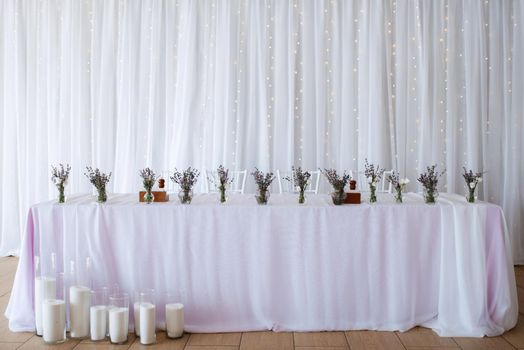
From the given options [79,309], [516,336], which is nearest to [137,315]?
[79,309]

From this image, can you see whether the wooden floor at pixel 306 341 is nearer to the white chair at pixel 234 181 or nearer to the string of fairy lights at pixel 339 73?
the white chair at pixel 234 181

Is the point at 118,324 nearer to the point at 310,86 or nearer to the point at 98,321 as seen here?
the point at 98,321

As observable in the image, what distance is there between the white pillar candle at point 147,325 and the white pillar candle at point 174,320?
0.11 meters

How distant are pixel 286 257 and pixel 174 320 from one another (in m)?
0.81

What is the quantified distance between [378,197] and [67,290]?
7.40ft

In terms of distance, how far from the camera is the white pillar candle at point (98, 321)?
145 inches

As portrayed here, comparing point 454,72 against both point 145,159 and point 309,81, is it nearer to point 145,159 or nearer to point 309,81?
point 309,81

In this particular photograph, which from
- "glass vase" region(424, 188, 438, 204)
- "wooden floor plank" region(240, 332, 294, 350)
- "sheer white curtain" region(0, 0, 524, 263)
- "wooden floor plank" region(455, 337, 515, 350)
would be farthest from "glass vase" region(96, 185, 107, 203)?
"wooden floor plank" region(455, 337, 515, 350)

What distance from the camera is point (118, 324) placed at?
3641 mm

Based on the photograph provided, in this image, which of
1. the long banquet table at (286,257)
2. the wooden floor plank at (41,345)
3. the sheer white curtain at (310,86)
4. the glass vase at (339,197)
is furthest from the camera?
the sheer white curtain at (310,86)

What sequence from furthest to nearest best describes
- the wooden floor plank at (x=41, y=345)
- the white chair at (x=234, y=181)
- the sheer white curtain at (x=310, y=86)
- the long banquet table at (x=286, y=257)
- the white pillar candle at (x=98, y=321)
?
the sheer white curtain at (x=310, y=86)
the white chair at (x=234, y=181)
the long banquet table at (x=286, y=257)
the white pillar candle at (x=98, y=321)
the wooden floor plank at (x=41, y=345)

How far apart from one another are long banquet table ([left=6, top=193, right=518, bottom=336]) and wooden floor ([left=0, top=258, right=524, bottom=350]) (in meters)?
0.08

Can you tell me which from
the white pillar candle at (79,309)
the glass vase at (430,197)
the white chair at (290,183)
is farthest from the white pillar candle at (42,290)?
the white chair at (290,183)

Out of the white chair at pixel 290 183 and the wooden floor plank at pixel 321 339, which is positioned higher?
the white chair at pixel 290 183
